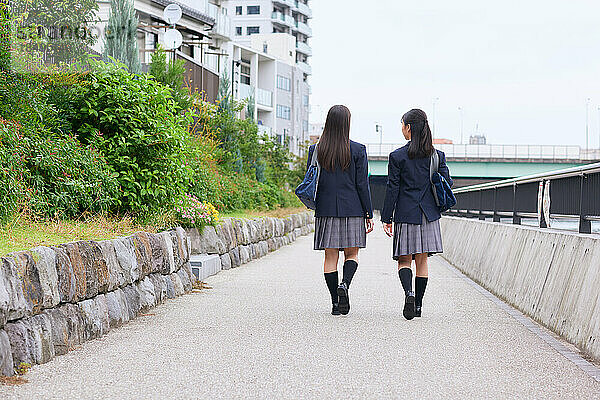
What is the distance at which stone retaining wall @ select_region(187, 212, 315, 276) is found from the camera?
546 inches

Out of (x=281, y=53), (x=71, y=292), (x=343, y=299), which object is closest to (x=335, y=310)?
A: (x=343, y=299)

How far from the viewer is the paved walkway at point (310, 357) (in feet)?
17.5

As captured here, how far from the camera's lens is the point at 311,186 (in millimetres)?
8633

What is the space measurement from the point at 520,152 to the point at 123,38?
4790 centimetres

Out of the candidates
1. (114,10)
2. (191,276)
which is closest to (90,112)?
(191,276)

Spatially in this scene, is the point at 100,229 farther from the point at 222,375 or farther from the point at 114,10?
the point at 114,10

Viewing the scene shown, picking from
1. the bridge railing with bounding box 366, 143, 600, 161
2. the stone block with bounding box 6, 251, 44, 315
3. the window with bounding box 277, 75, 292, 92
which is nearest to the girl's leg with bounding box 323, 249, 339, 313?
the stone block with bounding box 6, 251, 44, 315

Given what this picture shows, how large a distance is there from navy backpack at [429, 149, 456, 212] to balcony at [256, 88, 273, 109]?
7164cm

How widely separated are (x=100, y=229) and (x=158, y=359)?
298 centimetres

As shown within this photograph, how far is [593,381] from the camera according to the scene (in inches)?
224

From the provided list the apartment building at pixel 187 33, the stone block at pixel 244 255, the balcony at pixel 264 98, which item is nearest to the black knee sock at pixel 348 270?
the stone block at pixel 244 255

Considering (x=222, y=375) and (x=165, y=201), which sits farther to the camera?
(x=165, y=201)

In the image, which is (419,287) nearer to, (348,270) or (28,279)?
(348,270)

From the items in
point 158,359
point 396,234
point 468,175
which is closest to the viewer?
point 158,359
